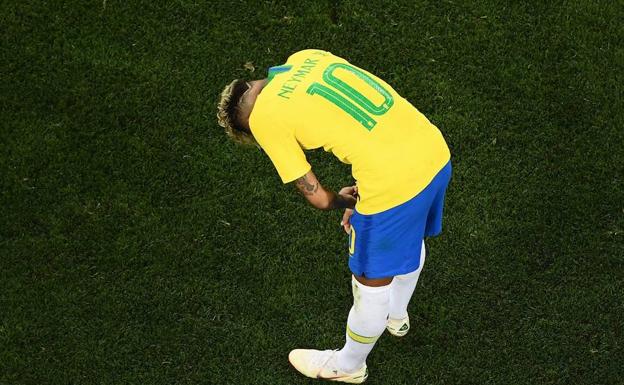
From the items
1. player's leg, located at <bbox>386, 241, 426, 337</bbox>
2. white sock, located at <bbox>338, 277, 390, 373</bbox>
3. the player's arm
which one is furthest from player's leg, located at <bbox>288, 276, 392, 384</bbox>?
the player's arm

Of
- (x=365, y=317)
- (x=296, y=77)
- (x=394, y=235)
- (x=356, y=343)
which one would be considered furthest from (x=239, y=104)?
(x=356, y=343)

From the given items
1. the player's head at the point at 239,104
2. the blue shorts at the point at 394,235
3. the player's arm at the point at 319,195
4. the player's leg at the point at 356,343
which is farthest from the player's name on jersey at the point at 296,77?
the player's leg at the point at 356,343

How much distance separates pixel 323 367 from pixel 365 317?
0.66 m

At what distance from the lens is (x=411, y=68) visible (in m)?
5.76

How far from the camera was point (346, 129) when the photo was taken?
366 cm

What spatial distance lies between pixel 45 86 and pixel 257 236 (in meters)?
1.68

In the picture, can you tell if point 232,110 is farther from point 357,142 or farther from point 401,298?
point 401,298

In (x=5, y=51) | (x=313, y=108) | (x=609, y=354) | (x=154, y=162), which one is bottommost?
(x=609, y=354)

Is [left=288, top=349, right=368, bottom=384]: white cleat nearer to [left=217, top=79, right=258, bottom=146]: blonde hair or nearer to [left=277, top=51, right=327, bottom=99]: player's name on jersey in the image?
[left=217, top=79, right=258, bottom=146]: blonde hair

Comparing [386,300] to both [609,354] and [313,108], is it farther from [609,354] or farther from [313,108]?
[609,354]

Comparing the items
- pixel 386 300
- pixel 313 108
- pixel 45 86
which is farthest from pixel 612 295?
pixel 45 86

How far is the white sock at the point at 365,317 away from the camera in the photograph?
4.12 m

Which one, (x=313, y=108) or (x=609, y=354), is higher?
(x=313, y=108)

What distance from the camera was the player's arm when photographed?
3.75 m
